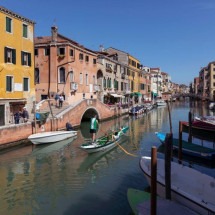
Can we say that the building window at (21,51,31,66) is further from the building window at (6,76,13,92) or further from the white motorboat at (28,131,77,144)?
the white motorboat at (28,131,77,144)

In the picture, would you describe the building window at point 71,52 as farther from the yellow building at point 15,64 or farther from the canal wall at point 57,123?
the yellow building at point 15,64

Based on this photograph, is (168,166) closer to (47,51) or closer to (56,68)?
(56,68)

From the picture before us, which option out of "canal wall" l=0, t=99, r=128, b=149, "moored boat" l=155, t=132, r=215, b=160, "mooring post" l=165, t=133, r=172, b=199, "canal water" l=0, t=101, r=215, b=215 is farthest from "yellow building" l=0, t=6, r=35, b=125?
"mooring post" l=165, t=133, r=172, b=199

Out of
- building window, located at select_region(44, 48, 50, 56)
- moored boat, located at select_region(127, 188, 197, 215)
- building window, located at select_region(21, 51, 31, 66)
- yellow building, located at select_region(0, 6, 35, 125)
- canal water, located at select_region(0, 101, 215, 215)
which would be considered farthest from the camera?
building window, located at select_region(44, 48, 50, 56)

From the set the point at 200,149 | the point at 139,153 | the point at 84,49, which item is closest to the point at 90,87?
the point at 84,49

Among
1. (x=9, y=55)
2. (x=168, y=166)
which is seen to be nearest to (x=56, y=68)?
(x=9, y=55)

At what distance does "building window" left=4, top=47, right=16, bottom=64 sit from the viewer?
2150 centimetres

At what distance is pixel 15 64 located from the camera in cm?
2241

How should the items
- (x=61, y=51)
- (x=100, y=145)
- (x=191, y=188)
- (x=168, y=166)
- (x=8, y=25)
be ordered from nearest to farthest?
1. (x=168, y=166)
2. (x=191, y=188)
3. (x=100, y=145)
4. (x=8, y=25)
5. (x=61, y=51)

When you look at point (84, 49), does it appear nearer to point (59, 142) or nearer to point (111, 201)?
point (59, 142)

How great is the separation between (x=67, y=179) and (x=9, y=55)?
12771 millimetres

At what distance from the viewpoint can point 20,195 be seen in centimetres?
1052

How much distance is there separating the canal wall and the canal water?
2.83 feet

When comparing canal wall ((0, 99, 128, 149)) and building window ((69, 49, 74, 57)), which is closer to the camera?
canal wall ((0, 99, 128, 149))
